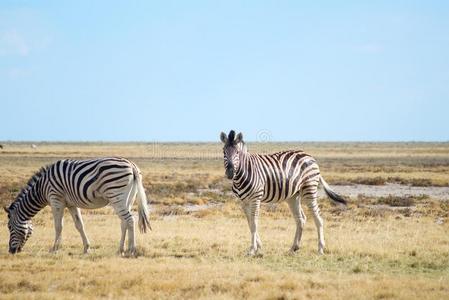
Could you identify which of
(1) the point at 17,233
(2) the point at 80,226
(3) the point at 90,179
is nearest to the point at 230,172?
(3) the point at 90,179

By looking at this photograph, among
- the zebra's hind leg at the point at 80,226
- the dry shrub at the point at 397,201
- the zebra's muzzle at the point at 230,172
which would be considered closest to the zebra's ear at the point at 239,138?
the zebra's muzzle at the point at 230,172

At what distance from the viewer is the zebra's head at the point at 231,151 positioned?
12453 mm

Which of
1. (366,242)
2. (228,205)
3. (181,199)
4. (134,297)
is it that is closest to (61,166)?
(134,297)

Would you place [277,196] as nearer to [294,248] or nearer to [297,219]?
[297,219]

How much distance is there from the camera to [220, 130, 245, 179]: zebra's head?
12453mm

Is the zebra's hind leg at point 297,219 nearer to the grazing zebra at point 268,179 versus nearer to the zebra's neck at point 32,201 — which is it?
the grazing zebra at point 268,179

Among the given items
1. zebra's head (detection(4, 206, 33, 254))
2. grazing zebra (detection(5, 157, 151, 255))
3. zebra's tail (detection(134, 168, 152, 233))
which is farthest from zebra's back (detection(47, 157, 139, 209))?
zebra's head (detection(4, 206, 33, 254))

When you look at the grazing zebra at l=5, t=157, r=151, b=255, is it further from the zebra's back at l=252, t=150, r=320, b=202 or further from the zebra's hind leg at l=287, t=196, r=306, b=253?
the zebra's hind leg at l=287, t=196, r=306, b=253

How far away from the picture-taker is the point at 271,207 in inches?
966

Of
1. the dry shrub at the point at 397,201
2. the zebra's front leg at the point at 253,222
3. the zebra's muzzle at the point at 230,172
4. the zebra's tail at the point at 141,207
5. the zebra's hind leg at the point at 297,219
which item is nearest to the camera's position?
the zebra's muzzle at the point at 230,172

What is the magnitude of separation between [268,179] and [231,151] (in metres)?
1.18

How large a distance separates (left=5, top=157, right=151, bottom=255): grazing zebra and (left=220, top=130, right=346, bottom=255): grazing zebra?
2.06m

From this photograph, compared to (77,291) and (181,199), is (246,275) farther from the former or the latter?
(181,199)

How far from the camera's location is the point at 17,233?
43.6 ft
